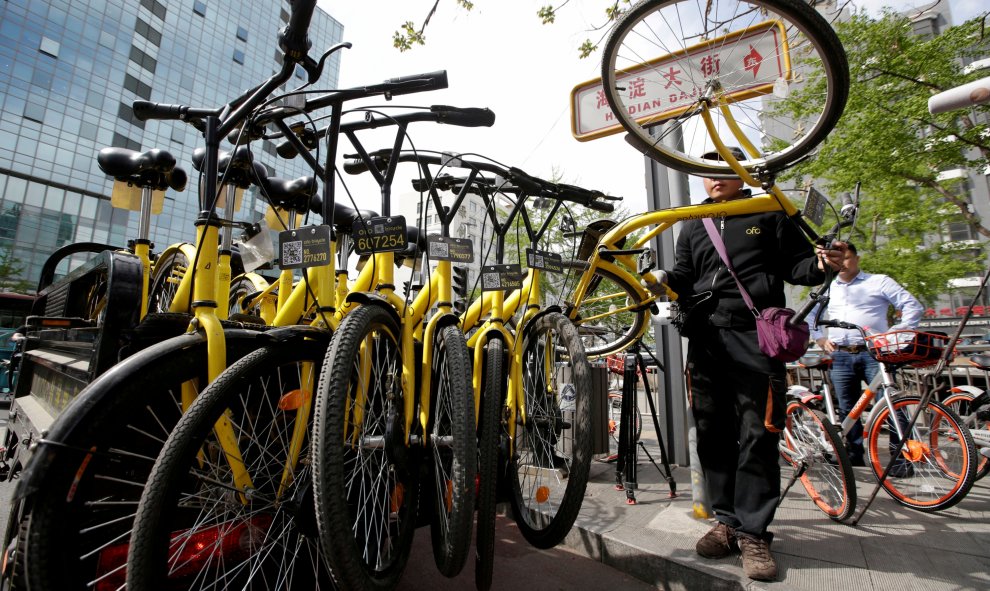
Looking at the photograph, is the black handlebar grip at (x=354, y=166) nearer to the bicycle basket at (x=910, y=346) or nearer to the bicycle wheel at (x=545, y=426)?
the bicycle wheel at (x=545, y=426)

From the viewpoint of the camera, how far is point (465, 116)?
2.20 metres

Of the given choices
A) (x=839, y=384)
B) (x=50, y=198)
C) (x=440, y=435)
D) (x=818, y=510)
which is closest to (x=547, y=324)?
(x=440, y=435)

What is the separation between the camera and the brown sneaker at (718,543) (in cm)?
227

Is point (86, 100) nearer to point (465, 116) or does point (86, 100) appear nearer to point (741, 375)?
point (465, 116)

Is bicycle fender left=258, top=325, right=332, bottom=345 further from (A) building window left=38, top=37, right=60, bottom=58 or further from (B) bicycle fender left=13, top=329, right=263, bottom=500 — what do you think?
(A) building window left=38, top=37, right=60, bottom=58

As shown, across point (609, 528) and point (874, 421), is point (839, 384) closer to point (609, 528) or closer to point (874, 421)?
point (874, 421)

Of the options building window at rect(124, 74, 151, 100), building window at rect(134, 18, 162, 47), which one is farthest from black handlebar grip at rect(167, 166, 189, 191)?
building window at rect(134, 18, 162, 47)

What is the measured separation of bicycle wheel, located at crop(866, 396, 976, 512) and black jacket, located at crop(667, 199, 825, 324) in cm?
160

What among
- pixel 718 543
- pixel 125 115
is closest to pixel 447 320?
pixel 718 543

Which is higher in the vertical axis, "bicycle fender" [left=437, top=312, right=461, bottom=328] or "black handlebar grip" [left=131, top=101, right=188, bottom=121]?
"black handlebar grip" [left=131, top=101, right=188, bottom=121]

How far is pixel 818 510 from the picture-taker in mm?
3025

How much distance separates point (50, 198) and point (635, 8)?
3488 centimetres

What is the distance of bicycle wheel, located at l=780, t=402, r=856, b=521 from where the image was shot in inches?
106

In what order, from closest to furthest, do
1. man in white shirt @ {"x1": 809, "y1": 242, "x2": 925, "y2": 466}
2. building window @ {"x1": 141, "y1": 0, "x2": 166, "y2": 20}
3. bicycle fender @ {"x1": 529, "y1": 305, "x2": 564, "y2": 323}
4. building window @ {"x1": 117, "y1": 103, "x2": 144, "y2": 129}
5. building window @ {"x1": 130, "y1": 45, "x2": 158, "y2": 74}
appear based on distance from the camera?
bicycle fender @ {"x1": 529, "y1": 305, "x2": 564, "y2": 323} < man in white shirt @ {"x1": 809, "y1": 242, "x2": 925, "y2": 466} < building window @ {"x1": 117, "y1": 103, "x2": 144, "y2": 129} < building window @ {"x1": 130, "y1": 45, "x2": 158, "y2": 74} < building window @ {"x1": 141, "y1": 0, "x2": 166, "y2": 20}
